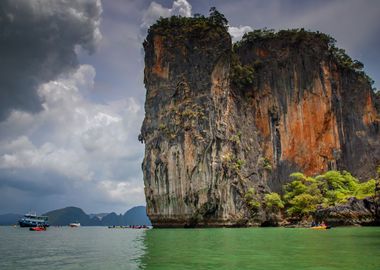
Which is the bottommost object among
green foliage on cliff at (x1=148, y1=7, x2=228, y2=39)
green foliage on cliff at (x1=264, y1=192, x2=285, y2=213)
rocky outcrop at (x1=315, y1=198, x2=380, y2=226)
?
rocky outcrop at (x1=315, y1=198, x2=380, y2=226)

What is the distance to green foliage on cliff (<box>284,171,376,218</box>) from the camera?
5819cm

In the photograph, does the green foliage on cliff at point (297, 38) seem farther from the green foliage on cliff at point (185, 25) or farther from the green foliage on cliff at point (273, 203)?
the green foliage on cliff at point (273, 203)

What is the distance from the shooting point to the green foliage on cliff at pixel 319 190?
58188 millimetres

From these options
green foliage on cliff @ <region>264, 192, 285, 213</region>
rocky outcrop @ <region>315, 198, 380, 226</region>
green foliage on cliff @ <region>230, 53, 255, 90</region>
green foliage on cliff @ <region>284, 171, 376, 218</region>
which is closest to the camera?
rocky outcrop @ <region>315, 198, 380, 226</region>

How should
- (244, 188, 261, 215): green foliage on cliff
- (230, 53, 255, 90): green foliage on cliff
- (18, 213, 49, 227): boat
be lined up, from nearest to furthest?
(244, 188, 261, 215): green foliage on cliff
(230, 53, 255, 90): green foliage on cliff
(18, 213, 49, 227): boat

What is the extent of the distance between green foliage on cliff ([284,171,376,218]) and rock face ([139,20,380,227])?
441 cm

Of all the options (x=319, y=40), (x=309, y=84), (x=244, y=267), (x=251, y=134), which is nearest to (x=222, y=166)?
(x=251, y=134)

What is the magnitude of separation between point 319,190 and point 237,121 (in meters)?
17.0

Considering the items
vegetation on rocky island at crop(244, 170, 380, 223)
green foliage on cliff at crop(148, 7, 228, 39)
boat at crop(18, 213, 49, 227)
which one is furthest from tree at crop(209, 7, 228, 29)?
boat at crop(18, 213, 49, 227)

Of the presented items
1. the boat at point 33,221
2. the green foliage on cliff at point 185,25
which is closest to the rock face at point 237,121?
the green foliage on cliff at point 185,25

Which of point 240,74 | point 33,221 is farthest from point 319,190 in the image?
point 33,221

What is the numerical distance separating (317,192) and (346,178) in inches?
326

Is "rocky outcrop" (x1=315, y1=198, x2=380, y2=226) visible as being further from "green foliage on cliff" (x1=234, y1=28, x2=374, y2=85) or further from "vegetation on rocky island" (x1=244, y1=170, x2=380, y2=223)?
"green foliage on cliff" (x1=234, y1=28, x2=374, y2=85)

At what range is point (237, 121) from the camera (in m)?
67.5
